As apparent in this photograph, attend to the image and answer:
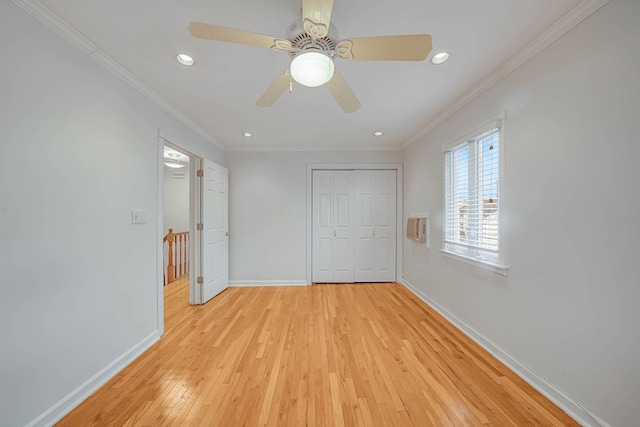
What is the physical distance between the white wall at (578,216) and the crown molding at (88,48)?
3.06 m

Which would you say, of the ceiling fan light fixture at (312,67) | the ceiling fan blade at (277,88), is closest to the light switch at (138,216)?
the ceiling fan blade at (277,88)

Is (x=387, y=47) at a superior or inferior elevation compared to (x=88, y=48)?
inferior

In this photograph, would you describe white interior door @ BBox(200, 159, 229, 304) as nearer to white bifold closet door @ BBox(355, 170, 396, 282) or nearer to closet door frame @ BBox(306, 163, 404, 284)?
closet door frame @ BBox(306, 163, 404, 284)

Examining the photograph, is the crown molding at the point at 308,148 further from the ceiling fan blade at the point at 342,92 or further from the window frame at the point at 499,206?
the ceiling fan blade at the point at 342,92

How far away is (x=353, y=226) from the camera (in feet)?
13.5

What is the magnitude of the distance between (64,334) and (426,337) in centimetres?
284

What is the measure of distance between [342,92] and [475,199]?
1.75 m

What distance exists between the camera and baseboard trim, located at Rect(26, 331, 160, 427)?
1350mm

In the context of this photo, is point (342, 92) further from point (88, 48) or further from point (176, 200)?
point (176, 200)

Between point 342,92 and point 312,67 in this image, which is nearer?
point 312,67

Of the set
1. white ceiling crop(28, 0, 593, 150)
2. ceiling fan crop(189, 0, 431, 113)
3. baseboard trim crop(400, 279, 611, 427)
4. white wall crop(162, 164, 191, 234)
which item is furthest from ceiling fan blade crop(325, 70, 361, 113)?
white wall crop(162, 164, 191, 234)

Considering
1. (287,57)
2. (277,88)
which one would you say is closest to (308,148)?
(287,57)

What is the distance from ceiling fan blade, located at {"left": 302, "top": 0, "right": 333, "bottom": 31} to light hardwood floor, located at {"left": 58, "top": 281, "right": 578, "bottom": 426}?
84.2 inches

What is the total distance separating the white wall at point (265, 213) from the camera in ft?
13.3
